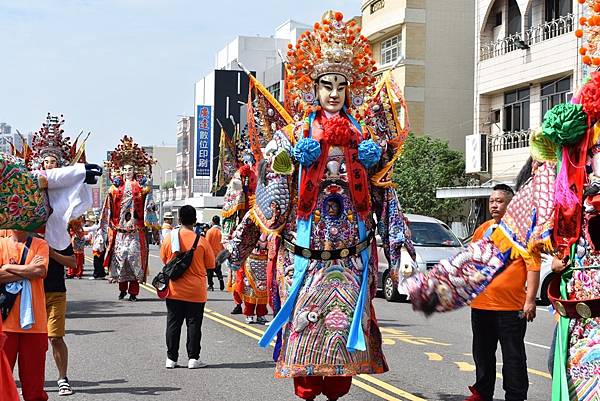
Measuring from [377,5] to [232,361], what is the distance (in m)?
32.2

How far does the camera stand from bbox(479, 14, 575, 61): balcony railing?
2670 centimetres

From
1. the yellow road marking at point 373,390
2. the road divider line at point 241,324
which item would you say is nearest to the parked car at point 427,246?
the road divider line at point 241,324

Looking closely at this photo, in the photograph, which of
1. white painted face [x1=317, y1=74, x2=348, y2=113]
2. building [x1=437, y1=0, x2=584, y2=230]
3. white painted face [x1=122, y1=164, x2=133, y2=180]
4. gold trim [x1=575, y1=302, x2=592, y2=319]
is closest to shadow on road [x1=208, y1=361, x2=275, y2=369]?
white painted face [x1=317, y1=74, x2=348, y2=113]

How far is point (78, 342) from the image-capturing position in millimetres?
11094

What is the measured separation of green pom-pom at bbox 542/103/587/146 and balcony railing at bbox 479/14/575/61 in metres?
23.8

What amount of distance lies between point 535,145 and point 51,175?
10.0 ft

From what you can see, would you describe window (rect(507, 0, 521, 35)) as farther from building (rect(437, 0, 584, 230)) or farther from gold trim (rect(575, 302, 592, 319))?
gold trim (rect(575, 302, 592, 319))

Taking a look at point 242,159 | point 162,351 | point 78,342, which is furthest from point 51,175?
point 242,159

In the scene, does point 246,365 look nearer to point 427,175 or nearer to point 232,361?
point 232,361

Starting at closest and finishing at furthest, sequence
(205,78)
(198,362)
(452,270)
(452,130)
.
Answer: (452,270), (198,362), (452,130), (205,78)

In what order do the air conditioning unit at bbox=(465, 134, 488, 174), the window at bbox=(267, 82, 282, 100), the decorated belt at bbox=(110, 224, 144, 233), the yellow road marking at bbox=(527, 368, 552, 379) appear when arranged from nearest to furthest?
1. the yellow road marking at bbox=(527, 368, 552, 379)
2. the decorated belt at bbox=(110, 224, 144, 233)
3. the air conditioning unit at bbox=(465, 134, 488, 174)
4. the window at bbox=(267, 82, 282, 100)

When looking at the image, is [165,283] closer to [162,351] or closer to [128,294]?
[162,351]

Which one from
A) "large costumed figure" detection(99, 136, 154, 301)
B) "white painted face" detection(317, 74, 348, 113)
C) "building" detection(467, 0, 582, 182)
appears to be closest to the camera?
"white painted face" detection(317, 74, 348, 113)

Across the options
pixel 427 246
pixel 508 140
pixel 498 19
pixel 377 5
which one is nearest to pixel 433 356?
pixel 427 246
